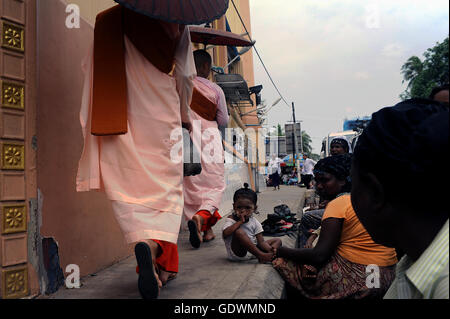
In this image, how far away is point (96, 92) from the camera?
7.91 ft

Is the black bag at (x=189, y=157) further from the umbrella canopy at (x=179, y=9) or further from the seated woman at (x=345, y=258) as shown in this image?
the seated woman at (x=345, y=258)

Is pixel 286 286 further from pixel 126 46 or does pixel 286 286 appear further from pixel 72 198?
pixel 126 46

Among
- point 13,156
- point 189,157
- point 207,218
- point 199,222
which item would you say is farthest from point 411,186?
point 207,218

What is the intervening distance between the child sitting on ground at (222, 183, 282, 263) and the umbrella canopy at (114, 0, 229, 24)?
4.58 ft

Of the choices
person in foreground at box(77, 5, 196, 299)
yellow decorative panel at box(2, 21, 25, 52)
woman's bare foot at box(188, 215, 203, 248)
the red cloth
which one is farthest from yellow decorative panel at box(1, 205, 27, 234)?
the red cloth

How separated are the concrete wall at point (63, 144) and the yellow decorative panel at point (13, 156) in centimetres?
14

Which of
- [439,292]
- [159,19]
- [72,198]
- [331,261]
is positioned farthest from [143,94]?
[439,292]

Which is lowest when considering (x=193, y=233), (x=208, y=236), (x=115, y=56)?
(x=208, y=236)

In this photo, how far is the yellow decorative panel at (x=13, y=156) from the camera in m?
2.17

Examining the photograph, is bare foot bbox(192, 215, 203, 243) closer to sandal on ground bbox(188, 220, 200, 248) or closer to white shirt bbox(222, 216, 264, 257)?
sandal on ground bbox(188, 220, 200, 248)

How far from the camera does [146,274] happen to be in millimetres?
2109

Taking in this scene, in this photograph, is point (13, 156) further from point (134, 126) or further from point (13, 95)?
point (134, 126)

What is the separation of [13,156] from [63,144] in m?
0.47
